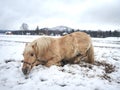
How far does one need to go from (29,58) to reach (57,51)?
138 cm

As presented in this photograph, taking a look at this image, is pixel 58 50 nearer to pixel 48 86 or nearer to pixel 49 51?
pixel 49 51

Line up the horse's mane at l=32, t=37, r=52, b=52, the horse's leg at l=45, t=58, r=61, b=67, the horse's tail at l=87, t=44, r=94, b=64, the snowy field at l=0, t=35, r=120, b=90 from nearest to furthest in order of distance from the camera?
the snowy field at l=0, t=35, r=120, b=90 < the horse's mane at l=32, t=37, r=52, b=52 < the horse's leg at l=45, t=58, r=61, b=67 < the horse's tail at l=87, t=44, r=94, b=64

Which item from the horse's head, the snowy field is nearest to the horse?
the horse's head

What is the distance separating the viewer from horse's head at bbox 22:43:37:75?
5.71 meters

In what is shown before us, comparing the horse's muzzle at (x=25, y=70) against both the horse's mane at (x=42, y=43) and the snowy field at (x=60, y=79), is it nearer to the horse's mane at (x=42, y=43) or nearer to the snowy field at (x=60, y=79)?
the snowy field at (x=60, y=79)

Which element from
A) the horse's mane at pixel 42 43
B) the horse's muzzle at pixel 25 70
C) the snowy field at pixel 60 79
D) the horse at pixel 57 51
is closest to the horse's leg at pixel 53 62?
the horse at pixel 57 51

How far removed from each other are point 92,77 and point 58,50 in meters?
1.87

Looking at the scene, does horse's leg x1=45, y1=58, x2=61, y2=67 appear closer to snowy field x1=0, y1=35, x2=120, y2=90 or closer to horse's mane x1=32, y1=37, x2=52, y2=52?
snowy field x1=0, y1=35, x2=120, y2=90

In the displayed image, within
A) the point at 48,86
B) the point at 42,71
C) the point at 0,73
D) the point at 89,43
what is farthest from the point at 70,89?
the point at 89,43

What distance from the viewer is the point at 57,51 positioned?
269 inches

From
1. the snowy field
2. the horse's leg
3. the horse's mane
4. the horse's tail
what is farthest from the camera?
the horse's tail

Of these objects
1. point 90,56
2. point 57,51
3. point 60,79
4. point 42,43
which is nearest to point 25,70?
point 60,79

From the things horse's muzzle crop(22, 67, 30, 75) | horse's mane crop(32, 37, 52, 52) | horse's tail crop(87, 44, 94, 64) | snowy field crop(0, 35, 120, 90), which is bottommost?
snowy field crop(0, 35, 120, 90)

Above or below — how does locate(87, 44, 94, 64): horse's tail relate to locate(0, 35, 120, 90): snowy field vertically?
above
